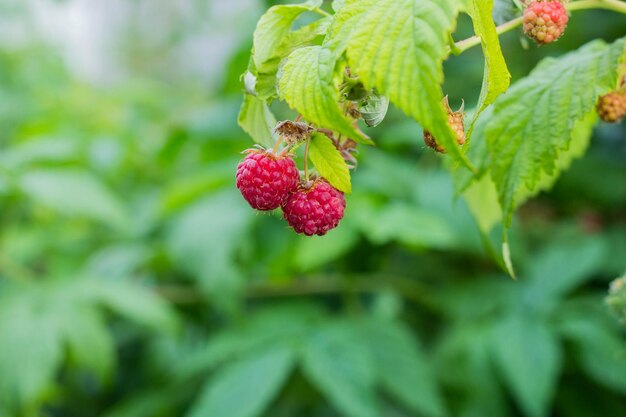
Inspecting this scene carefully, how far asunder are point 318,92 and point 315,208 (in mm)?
135

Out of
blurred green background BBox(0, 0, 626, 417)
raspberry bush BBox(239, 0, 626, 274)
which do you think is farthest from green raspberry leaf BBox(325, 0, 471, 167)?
blurred green background BBox(0, 0, 626, 417)

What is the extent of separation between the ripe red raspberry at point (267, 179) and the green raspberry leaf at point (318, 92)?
0.30 feet

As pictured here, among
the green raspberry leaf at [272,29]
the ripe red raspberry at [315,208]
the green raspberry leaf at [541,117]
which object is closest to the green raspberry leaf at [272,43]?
the green raspberry leaf at [272,29]

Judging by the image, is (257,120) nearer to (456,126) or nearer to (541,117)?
(456,126)

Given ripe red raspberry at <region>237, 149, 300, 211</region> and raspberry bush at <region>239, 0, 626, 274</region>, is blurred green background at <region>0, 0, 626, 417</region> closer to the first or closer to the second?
raspberry bush at <region>239, 0, 626, 274</region>

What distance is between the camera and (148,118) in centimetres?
303

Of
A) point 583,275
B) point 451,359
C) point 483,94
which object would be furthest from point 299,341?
point 483,94

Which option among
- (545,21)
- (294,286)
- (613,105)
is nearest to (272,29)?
(545,21)

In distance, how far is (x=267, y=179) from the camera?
0.71m

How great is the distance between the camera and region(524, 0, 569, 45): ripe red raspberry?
28.2 inches

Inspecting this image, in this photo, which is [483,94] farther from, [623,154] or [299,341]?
[623,154]

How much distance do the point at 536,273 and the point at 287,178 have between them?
49.3 inches

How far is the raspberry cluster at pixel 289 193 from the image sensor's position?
2.34ft

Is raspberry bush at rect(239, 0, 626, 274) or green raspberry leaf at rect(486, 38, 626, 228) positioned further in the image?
green raspberry leaf at rect(486, 38, 626, 228)
